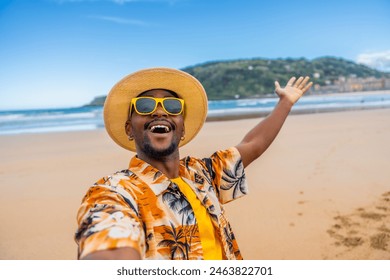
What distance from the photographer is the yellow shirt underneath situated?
1.36 meters

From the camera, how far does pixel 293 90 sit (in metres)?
2.11

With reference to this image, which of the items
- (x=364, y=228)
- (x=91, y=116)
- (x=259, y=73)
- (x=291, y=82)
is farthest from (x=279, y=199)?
Answer: (x=259, y=73)

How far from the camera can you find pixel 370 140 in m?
6.41

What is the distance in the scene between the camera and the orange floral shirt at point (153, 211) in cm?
98

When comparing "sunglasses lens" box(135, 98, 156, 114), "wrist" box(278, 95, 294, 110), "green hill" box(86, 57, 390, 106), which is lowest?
"sunglasses lens" box(135, 98, 156, 114)

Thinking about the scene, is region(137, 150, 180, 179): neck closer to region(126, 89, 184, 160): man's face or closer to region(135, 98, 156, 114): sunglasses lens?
region(126, 89, 184, 160): man's face

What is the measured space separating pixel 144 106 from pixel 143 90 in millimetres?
140

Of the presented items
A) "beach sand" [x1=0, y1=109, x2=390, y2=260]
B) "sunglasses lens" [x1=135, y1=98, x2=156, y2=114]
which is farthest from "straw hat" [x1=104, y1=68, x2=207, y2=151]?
"beach sand" [x1=0, y1=109, x2=390, y2=260]

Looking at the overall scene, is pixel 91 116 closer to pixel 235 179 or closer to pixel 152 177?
→ pixel 235 179

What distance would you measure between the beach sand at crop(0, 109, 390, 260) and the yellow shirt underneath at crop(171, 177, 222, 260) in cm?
141
